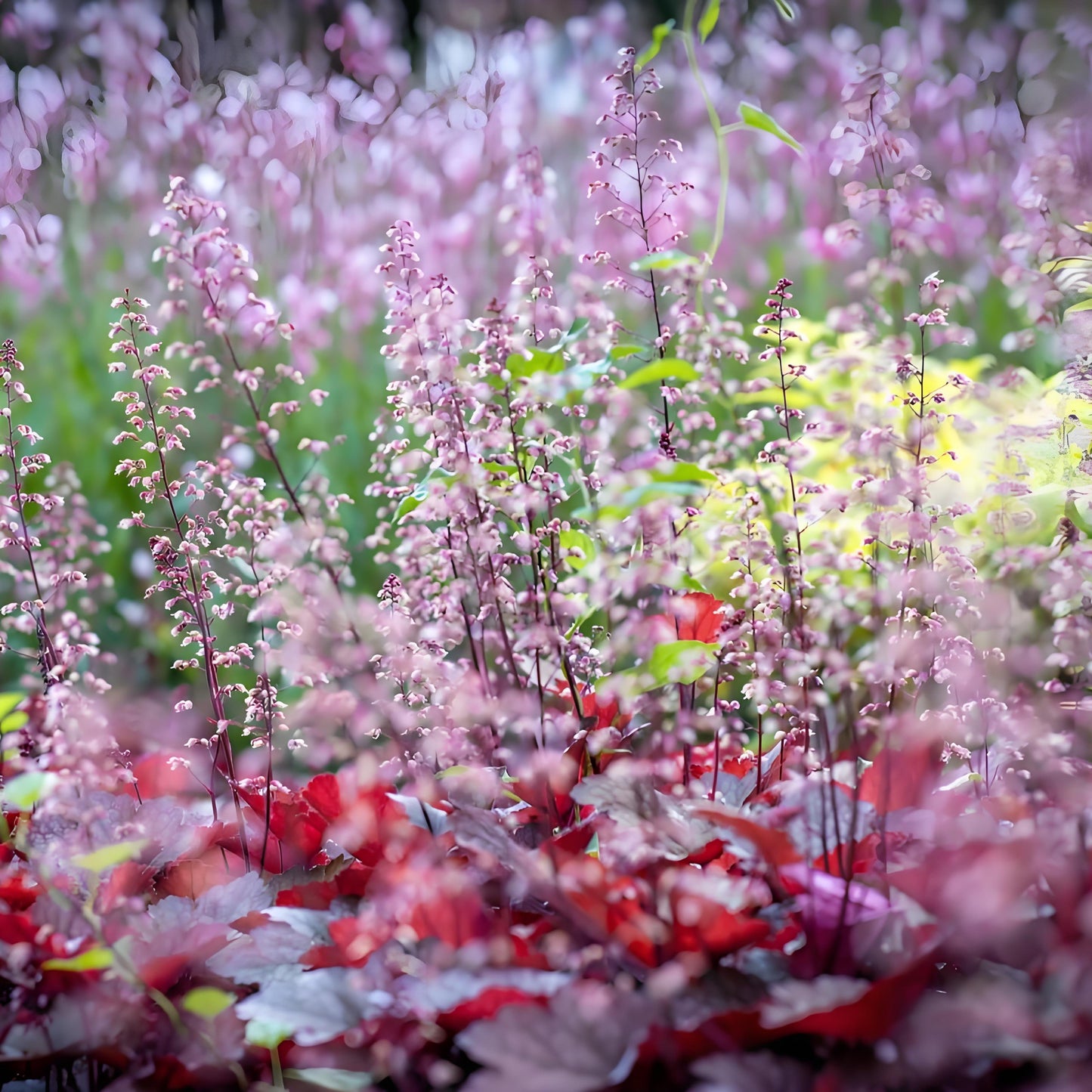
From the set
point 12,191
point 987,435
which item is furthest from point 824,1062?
point 12,191

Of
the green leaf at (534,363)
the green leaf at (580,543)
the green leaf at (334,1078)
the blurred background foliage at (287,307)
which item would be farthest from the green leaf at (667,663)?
the blurred background foliage at (287,307)

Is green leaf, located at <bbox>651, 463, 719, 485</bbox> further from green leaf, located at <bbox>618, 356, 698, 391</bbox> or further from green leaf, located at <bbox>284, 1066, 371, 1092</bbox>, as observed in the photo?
green leaf, located at <bbox>284, 1066, 371, 1092</bbox>

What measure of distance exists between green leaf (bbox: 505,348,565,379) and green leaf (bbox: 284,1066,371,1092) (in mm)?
630

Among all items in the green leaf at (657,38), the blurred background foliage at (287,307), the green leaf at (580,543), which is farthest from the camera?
the blurred background foliage at (287,307)

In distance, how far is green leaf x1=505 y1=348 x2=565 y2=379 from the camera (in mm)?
968

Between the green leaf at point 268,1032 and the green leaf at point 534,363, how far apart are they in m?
0.61

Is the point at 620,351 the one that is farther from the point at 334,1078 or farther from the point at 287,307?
the point at 287,307

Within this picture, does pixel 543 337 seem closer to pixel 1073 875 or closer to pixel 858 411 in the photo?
pixel 858 411

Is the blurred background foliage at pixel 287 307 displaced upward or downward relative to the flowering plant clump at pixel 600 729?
upward

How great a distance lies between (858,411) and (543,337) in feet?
1.73

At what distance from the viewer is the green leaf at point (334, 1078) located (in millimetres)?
742

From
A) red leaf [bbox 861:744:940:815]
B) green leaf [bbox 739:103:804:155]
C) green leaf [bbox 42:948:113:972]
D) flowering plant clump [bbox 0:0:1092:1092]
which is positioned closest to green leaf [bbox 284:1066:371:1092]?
flowering plant clump [bbox 0:0:1092:1092]

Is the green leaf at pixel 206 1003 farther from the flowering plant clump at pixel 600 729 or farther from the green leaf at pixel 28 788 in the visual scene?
the green leaf at pixel 28 788

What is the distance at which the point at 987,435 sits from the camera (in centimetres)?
213
